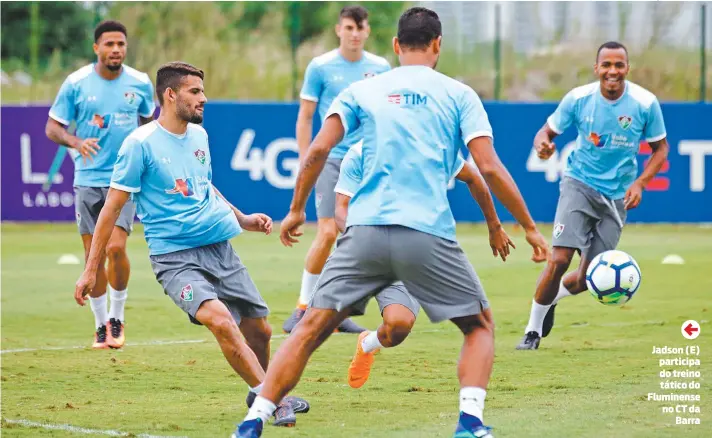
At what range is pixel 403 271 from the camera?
6227mm

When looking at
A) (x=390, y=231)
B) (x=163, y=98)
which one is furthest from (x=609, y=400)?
Result: (x=163, y=98)

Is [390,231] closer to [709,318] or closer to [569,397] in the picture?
[569,397]

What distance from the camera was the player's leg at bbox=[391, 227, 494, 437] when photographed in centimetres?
617

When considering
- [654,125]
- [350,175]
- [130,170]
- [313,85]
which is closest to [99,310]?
[313,85]

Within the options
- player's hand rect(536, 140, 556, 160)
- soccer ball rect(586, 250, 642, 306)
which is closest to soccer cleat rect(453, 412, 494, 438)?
soccer ball rect(586, 250, 642, 306)

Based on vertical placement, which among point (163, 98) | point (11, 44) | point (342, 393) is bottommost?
point (342, 393)

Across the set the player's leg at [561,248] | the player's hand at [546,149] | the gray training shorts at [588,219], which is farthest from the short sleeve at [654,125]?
the player's hand at [546,149]

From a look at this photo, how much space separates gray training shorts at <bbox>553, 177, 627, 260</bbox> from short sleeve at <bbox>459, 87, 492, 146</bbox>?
154 inches

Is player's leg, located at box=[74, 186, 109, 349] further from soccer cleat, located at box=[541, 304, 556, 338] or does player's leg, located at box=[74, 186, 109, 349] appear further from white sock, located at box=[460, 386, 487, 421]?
white sock, located at box=[460, 386, 487, 421]

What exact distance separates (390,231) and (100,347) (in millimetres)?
4600

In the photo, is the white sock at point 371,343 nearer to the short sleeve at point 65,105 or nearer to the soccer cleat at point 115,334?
the soccer cleat at point 115,334

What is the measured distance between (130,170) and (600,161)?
14.3 feet

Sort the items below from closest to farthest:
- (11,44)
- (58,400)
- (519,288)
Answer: (58,400)
(519,288)
(11,44)

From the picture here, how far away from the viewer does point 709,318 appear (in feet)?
37.1
